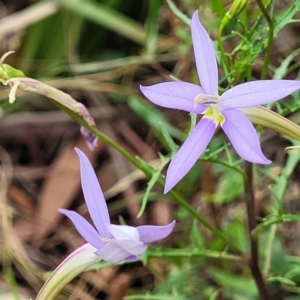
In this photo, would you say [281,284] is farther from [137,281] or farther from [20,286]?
[20,286]

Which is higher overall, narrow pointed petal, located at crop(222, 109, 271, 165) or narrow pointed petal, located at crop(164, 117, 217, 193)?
narrow pointed petal, located at crop(222, 109, 271, 165)

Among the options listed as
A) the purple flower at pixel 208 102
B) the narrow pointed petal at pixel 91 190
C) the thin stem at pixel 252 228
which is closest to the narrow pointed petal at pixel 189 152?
the purple flower at pixel 208 102

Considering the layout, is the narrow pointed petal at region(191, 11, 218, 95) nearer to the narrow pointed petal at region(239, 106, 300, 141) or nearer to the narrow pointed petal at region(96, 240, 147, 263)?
the narrow pointed petal at region(239, 106, 300, 141)

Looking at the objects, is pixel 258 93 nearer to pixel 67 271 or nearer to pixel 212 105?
pixel 212 105

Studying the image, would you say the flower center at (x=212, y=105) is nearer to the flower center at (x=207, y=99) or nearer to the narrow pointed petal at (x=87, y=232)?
the flower center at (x=207, y=99)

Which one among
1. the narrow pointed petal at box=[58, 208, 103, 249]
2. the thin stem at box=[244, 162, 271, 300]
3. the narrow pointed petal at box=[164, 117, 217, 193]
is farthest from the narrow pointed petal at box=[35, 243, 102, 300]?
the thin stem at box=[244, 162, 271, 300]

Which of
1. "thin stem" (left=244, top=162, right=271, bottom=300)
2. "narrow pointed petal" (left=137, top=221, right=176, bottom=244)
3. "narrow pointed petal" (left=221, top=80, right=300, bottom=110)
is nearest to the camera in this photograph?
"narrow pointed petal" (left=221, top=80, right=300, bottom=110)

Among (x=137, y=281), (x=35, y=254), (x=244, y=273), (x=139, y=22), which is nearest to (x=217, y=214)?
(x=244, y=273)
